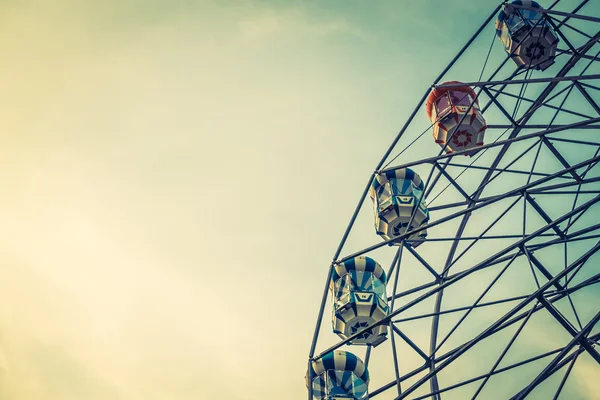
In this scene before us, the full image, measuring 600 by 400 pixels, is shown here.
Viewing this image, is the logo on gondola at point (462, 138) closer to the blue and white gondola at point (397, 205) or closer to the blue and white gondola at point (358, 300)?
the blue and white gondola at point (397, 205)

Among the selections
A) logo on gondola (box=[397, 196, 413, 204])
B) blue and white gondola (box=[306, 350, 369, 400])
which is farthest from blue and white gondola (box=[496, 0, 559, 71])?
blue and white gondola (box=[306, 350, 369, 400])

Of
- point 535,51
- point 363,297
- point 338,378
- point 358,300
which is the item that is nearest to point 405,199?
point 363,297

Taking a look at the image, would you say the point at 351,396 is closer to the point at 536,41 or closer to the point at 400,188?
the point at 400,188

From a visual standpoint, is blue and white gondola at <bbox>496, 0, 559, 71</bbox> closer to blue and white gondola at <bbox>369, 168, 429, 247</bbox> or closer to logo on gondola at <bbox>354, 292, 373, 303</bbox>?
blue and white gondola at <bbox>369, 168, 429, 247</bbox>

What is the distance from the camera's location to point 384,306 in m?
15.1

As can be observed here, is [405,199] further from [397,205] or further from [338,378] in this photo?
[338,378]


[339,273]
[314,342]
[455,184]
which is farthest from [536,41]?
[314,342]

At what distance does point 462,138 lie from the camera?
53.0 feet

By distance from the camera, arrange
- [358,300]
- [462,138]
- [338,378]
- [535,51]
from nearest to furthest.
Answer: [338,378], [358,300], [535,51], [462,138]

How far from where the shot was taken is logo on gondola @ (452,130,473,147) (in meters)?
16.1

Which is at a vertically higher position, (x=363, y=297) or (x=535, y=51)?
(x=535, y=51)

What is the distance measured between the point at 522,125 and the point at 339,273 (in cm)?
552

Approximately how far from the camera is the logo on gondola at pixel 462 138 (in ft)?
52.8

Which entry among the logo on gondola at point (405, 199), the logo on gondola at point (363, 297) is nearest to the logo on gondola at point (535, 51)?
the logo on gondola at point (405, 199)
